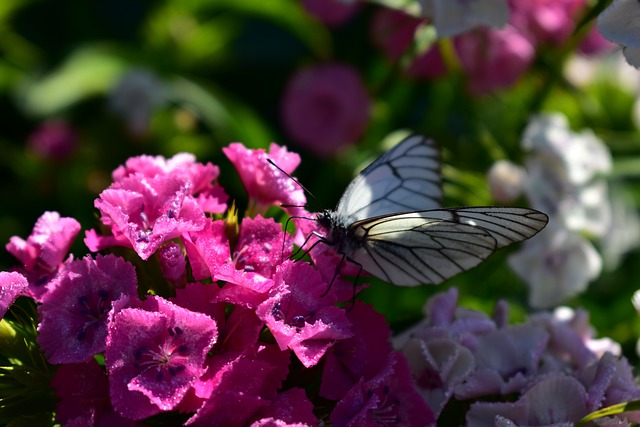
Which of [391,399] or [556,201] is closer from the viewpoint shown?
[391,399]

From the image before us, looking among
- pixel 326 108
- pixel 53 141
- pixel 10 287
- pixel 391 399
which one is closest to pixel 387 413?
pixel 391 399

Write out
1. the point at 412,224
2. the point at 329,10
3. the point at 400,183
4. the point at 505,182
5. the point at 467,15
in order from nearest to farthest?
the point at 412,224, the point at 400,183, the point at 467,15, the point at 505,182, the point at 329,10

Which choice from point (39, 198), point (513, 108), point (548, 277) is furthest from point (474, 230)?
point (39, 198)

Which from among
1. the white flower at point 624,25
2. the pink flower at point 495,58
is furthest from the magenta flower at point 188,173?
the pink flower at point 495,58

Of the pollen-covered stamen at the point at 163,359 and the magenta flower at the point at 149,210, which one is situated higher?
the magenta flower at the point at 149,210

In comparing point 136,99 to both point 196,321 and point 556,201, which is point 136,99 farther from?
point 196,321

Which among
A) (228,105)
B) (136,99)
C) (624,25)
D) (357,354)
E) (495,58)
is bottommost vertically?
(136,99)

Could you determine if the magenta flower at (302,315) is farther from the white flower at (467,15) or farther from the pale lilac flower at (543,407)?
the white flower at (467,15)

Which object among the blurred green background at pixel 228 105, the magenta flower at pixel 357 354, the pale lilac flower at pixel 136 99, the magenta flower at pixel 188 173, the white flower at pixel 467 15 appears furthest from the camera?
the pale lilac flower at pixel 136 99
